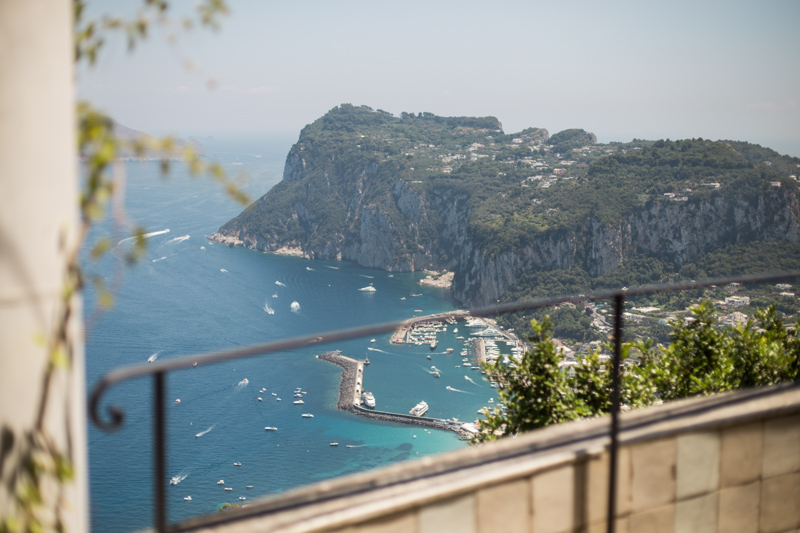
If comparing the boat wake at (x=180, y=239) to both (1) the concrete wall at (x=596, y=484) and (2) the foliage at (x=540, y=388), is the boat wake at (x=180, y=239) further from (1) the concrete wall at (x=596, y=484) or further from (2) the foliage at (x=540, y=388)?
(1) the concrete wall at (x=596, y=484)

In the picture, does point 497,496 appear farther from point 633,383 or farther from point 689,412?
point 633,383

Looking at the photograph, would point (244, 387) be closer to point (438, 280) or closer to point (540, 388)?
point (540, 388)

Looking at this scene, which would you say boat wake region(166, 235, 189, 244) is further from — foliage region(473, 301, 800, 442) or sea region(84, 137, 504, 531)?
foliage region(473, 301, 800, 442)

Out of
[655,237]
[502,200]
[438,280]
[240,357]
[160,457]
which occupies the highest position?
[502,200]

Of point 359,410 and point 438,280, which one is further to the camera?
point 438,280

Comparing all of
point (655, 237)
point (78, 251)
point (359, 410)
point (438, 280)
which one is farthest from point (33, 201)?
point (438, 280)

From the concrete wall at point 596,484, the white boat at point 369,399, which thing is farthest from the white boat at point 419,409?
Result: the concrete wall at point 596,484

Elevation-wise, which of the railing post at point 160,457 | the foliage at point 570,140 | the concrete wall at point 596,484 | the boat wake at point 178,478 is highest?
the foliage at point 570,140
